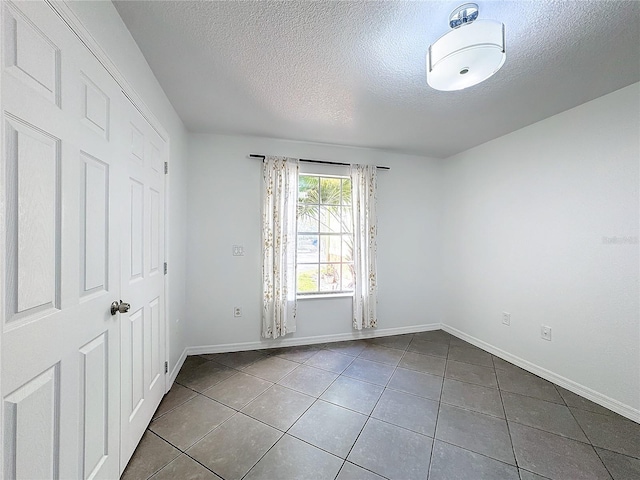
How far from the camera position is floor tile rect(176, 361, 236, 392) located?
7.22ft

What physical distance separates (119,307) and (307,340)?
7.20 feet

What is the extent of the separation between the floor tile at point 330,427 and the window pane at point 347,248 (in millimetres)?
1710

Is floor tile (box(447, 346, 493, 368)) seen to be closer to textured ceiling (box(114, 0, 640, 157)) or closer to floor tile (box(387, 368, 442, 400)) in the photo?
floor tile (box(387, 368, 442, 400))

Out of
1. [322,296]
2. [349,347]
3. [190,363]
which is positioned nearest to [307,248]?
[322,296]

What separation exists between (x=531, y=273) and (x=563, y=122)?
1.40 metres

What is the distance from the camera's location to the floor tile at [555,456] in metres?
1.40

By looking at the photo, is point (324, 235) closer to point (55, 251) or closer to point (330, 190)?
point (330, 190)

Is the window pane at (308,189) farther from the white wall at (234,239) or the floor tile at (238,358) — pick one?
the floor tile at (238,358)

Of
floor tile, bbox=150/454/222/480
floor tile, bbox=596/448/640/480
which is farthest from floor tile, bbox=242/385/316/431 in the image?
floor tile, bbox=596/448/640/480

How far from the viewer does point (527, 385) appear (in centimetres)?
225

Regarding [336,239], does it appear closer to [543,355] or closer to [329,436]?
[329,436]

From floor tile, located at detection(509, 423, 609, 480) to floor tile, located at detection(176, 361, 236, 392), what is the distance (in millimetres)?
2229

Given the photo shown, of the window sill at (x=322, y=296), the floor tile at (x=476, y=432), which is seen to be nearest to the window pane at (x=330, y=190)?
the window sill at (x=322, y=296)

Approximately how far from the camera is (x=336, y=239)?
327 cm
